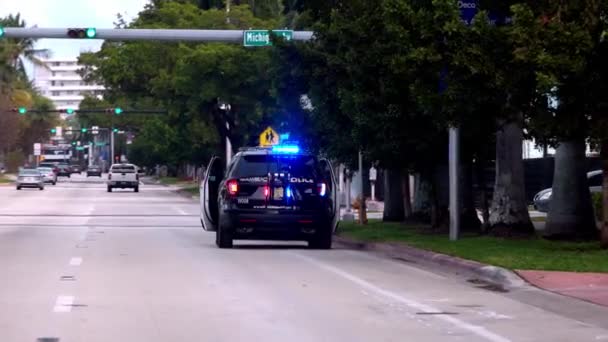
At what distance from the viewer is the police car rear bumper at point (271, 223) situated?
23125 mm

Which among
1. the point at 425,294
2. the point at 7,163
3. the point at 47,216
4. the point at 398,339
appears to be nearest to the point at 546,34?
the point at 425,294

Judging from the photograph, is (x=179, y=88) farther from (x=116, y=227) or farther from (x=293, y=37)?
(x=293, y=37)

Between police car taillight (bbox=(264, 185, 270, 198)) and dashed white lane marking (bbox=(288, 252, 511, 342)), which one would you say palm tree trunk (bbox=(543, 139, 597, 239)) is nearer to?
dashed white lane marking (bbox=(288, 252, 511, 342))

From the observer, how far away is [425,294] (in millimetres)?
15695

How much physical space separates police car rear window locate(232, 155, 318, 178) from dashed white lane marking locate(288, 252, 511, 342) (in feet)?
7.73

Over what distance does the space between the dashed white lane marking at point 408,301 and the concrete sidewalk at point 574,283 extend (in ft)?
6.92

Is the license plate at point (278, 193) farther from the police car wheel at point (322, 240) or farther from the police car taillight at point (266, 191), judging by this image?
the police car wheel at point (322, 240)

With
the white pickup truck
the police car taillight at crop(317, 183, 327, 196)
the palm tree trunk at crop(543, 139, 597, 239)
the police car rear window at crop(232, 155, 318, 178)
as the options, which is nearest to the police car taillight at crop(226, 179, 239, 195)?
the police car rear window at crop(232, 155, 318, 178)

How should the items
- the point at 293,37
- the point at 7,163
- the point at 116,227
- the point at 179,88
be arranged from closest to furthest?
the point at 293,37 → the point at 116,227 → the point at 179,88 → the point at 7,163

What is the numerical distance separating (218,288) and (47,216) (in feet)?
80.2

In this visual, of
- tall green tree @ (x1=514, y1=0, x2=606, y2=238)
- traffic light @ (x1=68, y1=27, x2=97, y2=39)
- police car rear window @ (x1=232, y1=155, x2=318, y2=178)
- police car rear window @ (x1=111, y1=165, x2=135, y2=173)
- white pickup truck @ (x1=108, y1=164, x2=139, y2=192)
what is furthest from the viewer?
police car rear window @ (x1=111, y1=165, x2=135, y2=173)

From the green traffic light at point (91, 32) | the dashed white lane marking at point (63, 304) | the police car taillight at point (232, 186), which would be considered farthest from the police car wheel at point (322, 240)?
the green traffic light at point (91, 32)

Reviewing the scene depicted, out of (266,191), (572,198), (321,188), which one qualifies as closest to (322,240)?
(321,188)

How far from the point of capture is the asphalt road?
12.1 meters
